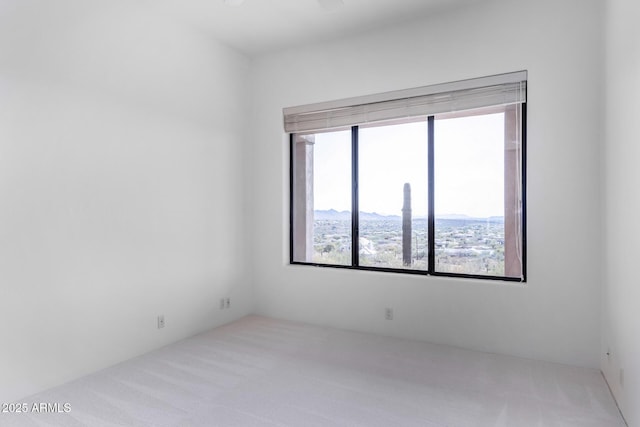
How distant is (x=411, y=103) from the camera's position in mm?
3533

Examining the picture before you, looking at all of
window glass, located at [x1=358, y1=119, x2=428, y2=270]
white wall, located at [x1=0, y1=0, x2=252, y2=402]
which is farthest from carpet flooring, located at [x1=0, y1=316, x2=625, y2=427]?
window glass, located at [x1=358, y1=119, x2=428, y2=270]

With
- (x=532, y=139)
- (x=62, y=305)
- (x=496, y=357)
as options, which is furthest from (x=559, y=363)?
(x=62, y=305)

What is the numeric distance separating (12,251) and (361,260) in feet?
9.52

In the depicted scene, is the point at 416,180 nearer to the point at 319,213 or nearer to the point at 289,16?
the point at 319,213

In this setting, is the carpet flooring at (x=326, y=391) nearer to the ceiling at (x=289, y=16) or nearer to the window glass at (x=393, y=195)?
the window glass at (x=393, y=195)

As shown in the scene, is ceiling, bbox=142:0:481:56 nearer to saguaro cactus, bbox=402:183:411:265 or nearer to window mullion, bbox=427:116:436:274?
window mullion, bbox=427:116:436:274

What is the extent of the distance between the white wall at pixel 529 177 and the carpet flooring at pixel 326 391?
0.27 metres

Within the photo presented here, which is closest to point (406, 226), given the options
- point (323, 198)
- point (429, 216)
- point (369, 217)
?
point (429, 216)

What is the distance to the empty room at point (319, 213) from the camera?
2.36m

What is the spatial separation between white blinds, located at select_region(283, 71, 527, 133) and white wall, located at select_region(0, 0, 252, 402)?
0.91m

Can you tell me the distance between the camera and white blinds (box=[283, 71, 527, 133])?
3.12 meters

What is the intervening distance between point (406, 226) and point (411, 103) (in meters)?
1.20

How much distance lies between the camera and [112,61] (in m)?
2.95

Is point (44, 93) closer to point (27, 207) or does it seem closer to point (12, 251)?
point (27, 207)
